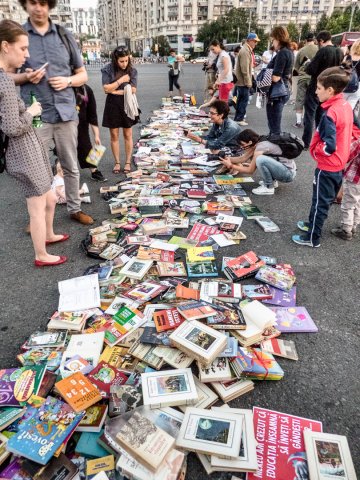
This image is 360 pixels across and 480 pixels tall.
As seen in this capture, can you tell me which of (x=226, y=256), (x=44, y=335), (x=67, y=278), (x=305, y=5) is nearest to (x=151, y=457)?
(x=44, y=335)

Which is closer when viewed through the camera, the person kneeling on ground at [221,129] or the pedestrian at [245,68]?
the person kneeling on ground at [221,129]

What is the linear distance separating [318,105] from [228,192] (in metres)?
2.75

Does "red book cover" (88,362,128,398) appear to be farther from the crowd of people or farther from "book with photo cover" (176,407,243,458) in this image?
the crowd of people

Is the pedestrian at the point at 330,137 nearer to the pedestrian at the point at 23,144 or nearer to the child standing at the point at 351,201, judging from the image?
the child standing at the point at 351,201

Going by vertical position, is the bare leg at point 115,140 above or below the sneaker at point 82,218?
above

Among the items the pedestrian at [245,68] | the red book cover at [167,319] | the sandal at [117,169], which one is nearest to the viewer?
the red book cover at [167,319]

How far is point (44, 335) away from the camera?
7.05 feet

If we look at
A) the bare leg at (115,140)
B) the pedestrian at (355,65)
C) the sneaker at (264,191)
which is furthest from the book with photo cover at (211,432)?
the pedestrian at (355,65)

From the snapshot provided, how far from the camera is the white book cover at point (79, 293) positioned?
2.38 meters

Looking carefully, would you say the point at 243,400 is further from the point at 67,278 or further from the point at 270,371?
the point at 67,278

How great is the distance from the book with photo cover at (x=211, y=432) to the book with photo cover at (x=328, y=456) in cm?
32

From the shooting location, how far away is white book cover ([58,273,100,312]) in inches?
93.8

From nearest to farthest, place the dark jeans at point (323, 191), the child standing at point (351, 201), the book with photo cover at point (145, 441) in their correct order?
the book with photo cover at point (145, 441)
the dark jeans at point (323, 191)
the child standing at point (351, 201)

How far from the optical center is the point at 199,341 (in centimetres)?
187
